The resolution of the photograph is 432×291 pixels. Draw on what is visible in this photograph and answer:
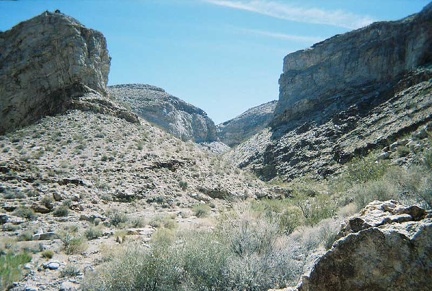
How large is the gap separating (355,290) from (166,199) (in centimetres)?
1458

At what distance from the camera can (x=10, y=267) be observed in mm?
6676

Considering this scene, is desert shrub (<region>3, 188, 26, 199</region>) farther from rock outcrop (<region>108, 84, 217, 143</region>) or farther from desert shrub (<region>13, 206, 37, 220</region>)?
rock outcrop (<region>108, 84, 217, 143</region>)

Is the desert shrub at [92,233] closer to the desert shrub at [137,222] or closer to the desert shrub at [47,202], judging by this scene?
the desert shrub at [137,222]

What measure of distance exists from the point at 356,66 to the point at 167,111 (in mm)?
40591

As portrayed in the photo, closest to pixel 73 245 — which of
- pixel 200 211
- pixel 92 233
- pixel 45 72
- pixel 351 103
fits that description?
pixel 92 233

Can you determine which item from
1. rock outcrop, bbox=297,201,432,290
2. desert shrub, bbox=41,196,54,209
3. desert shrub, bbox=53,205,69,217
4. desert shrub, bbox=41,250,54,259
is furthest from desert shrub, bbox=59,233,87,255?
rock outcrop, bbox=297,201,432,290

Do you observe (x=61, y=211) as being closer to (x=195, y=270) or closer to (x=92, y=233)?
(x=92, y=233)

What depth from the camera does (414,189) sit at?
7.97 metres

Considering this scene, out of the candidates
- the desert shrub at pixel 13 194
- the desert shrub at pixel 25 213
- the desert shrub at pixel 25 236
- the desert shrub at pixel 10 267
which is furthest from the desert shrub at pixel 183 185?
the desert shrub at pixel 10 267

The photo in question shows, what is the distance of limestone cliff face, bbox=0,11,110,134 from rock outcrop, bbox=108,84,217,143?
79.2 ft

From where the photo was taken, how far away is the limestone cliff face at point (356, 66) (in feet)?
108

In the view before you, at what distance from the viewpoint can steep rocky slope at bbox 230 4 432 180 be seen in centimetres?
2667

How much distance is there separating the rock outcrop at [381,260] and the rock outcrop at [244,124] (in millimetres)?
76655

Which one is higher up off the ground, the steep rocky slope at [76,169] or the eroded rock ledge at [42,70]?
the eroded rock ledge at [42,70]
